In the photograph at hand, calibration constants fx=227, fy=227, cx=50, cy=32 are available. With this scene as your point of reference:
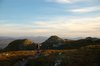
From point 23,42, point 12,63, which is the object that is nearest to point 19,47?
point 23,42

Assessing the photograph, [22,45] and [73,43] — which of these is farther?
[22,45]

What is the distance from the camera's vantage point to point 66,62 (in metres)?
63.4

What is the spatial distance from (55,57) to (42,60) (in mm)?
4084

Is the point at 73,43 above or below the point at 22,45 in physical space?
below

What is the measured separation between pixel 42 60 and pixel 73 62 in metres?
10.9

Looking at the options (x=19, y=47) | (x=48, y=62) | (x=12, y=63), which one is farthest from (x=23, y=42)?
(x=48, y=62)

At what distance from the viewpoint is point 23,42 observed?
156 meters

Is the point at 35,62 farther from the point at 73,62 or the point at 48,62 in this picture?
the point at 73,62

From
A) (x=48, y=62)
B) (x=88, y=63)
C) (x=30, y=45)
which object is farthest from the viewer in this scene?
(x=30, y=45)

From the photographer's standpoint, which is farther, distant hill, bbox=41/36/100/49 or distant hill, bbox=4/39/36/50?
distant hill, bbox=4/39/36/50

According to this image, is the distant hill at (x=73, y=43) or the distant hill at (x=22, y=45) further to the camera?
the distant hill at (x=22, y=45)

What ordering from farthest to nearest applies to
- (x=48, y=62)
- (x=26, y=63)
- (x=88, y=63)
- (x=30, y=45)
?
(x=30, y=45)
(x=26, y=63)
(x=48, y=62)
(x=88, y=63)

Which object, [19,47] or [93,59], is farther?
[19,47]

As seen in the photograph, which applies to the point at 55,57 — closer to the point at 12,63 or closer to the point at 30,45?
the point at 12,63
